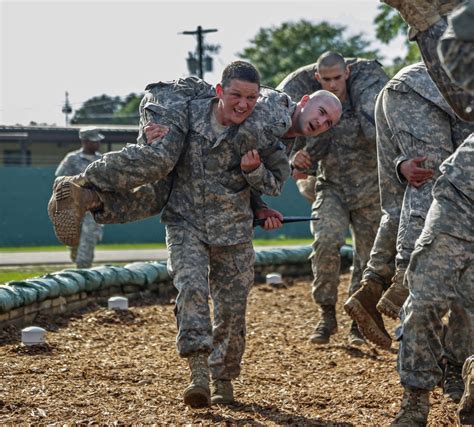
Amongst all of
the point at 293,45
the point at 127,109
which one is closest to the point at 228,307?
the point at 293,45

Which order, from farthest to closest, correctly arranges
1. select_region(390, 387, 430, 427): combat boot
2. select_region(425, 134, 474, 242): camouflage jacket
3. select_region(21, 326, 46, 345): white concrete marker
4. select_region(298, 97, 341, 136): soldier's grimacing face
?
1. select_region(21, 326, 46, 345): white concrete marker
2. select_region(298, 97, 341, 136): soldier's grimacing face
3. select_region(390, 387, 430, 427): combat boot
4. select_region(425, 134, 474, 242): camouflage jacket

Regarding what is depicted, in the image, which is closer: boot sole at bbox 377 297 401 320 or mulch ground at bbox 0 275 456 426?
mulch ground at bbox 0 275 456 426

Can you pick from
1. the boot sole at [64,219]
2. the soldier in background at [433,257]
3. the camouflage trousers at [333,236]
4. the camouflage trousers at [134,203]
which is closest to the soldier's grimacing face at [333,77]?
the camouflage trousers at [333,236]

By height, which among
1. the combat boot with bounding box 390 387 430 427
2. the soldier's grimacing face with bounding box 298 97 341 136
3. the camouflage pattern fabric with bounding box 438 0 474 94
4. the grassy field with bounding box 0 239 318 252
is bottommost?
the grassy field with bounding box 0 239 318 252

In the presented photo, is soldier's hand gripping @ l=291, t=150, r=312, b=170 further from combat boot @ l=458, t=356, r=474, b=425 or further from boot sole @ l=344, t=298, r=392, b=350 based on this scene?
combat boot @ l=458, t=356, r=474, b=425

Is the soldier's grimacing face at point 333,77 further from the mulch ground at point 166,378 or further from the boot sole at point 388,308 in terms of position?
the boot sole at point 388,308

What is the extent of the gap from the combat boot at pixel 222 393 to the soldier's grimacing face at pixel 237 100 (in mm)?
1546

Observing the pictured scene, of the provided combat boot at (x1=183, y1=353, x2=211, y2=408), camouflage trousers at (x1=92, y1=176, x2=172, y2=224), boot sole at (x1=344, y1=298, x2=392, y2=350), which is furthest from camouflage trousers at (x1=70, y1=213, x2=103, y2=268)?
combat boot at (x1=183, y1=353, x2=211, y2=408)

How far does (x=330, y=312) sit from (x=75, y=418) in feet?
14.3

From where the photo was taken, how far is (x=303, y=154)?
10.9m

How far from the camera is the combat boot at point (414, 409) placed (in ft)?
21.6

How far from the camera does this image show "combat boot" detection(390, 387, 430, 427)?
657cm

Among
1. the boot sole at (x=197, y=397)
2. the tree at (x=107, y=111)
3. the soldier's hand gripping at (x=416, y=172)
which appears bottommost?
the boot sole at (x=197, y=397)

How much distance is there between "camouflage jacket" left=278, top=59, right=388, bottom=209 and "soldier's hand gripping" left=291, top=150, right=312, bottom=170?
21 cm
